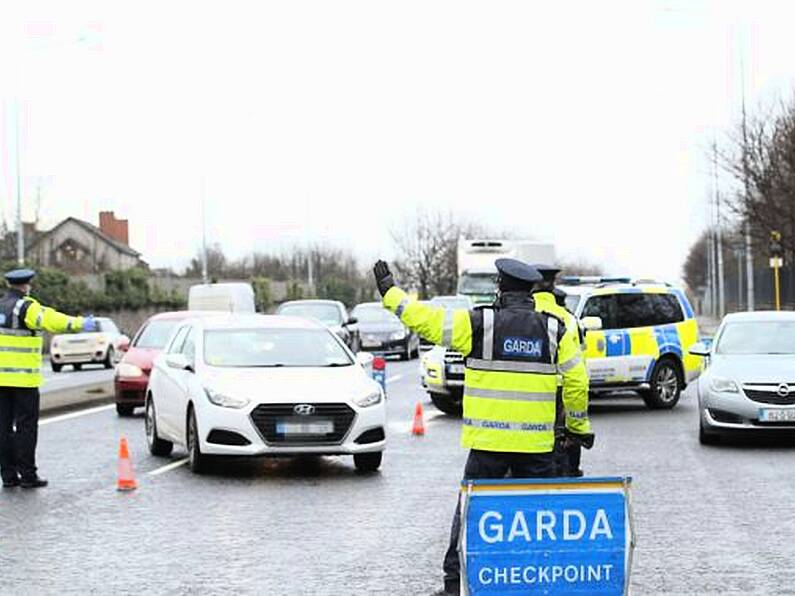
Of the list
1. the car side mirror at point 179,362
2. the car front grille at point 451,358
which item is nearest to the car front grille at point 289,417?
the car side mirror at point 179,362

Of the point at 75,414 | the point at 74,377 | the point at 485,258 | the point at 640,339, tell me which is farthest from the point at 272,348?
the point at 485,258

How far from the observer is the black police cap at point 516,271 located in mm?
7774

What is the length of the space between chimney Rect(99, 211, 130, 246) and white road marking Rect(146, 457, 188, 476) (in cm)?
10587

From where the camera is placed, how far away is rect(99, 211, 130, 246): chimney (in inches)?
4771

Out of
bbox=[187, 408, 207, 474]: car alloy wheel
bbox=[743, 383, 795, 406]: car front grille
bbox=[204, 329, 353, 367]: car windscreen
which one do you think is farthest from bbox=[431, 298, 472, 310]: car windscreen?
bbox=[187, 408, 207, 474]: car alloy wheel

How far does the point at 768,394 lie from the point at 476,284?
2812 cm

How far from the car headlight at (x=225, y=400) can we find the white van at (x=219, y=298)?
26841mm

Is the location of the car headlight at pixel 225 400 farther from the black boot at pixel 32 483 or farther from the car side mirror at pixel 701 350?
the car side mirror at pixel 701 350

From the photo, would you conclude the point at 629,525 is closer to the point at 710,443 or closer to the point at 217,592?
the point at 217,592

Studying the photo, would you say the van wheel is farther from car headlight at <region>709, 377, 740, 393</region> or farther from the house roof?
the house roof

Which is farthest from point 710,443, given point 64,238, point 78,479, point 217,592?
point 64,238

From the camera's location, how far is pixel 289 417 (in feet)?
44.8

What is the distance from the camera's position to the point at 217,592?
849cm

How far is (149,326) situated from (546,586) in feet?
54.4
